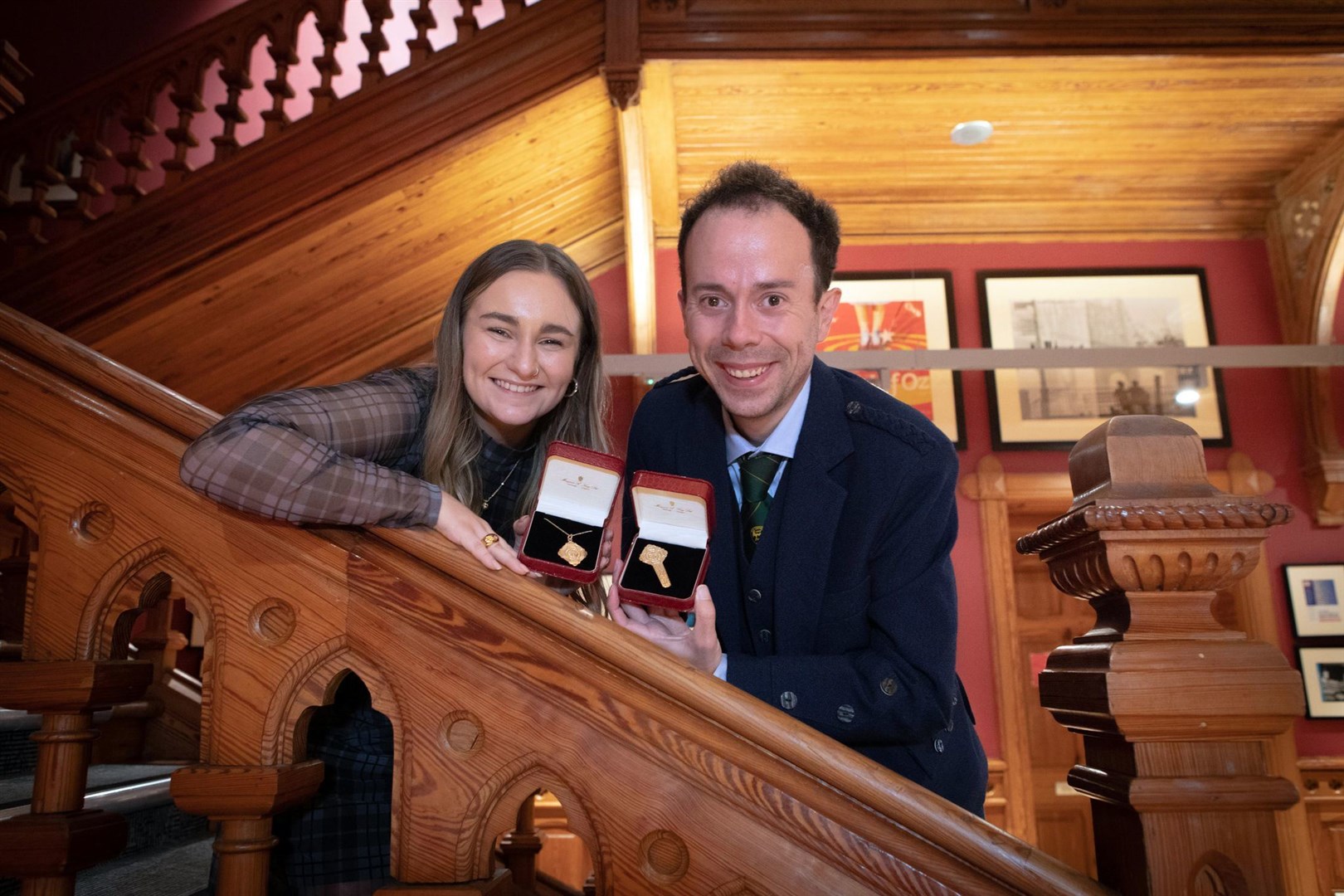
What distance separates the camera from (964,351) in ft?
15.0

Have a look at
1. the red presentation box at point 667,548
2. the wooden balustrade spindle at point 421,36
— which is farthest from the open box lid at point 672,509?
the wooden balustrade spindle at point 421,36

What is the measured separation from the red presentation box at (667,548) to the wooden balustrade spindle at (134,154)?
3.57 metres

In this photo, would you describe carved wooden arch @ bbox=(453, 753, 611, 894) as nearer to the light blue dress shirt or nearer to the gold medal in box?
the gold medal in box

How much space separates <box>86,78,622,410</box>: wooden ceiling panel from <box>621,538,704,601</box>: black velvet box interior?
3390 millimetres

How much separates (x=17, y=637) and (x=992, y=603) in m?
4.74

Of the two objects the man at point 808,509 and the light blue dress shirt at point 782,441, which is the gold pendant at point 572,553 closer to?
the man at point 808,509

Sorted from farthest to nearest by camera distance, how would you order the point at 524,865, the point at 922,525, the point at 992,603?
the point at 992,603, the point at 524,865, the point at 922,525

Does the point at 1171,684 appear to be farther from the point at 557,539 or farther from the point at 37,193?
the point at 37,193

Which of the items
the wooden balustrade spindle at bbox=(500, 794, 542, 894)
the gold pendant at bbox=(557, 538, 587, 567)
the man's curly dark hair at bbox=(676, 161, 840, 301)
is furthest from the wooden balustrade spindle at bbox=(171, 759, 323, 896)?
the man's curly dark hair at bbox=(676, 161, 840, 301)

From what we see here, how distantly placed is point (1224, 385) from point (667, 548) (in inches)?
227

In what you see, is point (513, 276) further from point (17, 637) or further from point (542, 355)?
point (17, 637)

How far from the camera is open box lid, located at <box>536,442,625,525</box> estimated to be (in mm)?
1102

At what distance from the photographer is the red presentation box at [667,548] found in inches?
42.7

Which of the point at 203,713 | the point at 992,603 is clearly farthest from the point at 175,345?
the point at 992,603
